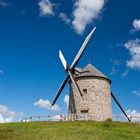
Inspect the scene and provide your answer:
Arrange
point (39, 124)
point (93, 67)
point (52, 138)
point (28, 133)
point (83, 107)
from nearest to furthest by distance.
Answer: point (52, 138), point (28, 133), point (39, 124), point (83, 107), point (93, 67)

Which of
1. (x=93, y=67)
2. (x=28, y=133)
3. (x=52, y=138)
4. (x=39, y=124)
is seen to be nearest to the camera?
(x=52, y=138)

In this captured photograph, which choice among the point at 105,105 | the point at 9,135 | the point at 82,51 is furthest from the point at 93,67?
the point at 9,135

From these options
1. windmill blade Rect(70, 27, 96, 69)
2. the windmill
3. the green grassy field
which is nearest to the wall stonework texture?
the windmill

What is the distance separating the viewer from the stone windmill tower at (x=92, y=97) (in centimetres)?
5012

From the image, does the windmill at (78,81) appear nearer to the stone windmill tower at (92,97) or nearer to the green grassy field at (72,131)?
the stone windmill tower at (92,97)

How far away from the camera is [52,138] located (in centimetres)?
3212

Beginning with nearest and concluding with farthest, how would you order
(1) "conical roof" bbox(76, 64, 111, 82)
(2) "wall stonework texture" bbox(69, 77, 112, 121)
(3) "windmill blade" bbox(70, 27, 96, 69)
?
(2) "wall stonework texture" bbox(69, 77, 112, 121) → (1) "conical roof" bbox(76, 64, 111, 82) → (3) "windmill blade" bbox(70, 27, 96, 69)

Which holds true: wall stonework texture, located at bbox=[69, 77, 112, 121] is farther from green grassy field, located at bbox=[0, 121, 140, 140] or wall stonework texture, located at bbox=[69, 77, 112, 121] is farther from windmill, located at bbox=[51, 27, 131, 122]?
green grassy field, located at bbox=[0, 121, 140, 140]

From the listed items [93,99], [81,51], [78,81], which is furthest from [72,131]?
[81,51]

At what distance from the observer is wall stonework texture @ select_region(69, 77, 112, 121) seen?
50.1 metres

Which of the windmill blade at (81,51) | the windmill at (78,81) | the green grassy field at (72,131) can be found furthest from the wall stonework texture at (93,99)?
the green grassy field at (72,131)

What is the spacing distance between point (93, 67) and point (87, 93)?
5.70 metres

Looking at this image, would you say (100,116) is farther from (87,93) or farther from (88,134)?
(88,134)

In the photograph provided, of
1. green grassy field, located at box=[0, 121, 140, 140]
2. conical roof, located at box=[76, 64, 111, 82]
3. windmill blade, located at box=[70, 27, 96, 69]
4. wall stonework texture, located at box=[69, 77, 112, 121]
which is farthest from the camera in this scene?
windmill blade, located at box=[70, 27, 96, 69]
